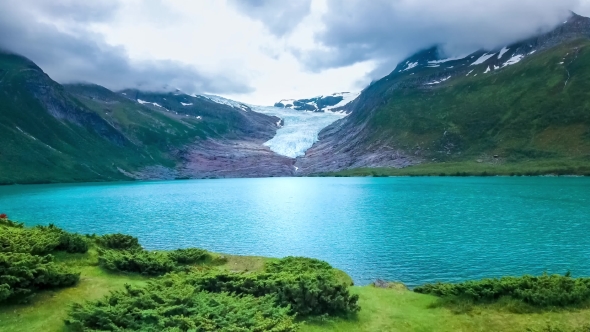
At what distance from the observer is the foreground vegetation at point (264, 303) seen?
54.0 ft

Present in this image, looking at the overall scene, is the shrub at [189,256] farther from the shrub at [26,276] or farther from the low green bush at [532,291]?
the low green bush at [532,291]

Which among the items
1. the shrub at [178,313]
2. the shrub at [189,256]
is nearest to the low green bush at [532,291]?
the shrub at [178,313]

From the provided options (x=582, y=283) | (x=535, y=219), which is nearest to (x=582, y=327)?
(x=582, y=283)

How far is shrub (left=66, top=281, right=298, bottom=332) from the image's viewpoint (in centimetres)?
1548

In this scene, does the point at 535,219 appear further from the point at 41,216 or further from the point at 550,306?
the point at 41,216

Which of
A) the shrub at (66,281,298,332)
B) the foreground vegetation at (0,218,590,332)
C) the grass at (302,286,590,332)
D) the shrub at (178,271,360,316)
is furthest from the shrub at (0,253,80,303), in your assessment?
the grass at (302,286,590,332)

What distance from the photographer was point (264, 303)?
1844cm

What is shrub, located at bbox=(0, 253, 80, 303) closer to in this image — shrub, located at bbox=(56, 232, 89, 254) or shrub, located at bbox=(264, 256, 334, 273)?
shrub, located at bbox=(56, 232, 89, 254)

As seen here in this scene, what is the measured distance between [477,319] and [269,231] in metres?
41.9

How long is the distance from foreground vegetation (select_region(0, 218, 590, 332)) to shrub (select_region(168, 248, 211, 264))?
21.5ft

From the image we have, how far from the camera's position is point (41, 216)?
3046 inches

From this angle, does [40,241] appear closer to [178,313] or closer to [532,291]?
[178,313]

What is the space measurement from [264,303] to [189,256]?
1487 cm

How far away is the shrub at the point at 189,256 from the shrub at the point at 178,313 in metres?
11.8
